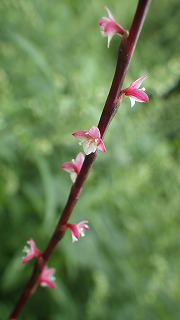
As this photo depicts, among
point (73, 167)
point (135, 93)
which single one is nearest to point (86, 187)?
point (73, 167)

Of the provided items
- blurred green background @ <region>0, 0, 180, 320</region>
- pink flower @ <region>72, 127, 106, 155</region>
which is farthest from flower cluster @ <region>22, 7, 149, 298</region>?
blurred green background @ <region>0, 0, 180, 320</region>

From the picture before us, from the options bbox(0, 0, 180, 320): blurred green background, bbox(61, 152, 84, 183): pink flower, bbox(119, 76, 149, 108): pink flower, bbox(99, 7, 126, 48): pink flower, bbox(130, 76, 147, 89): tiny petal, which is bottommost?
bbox(61, 152, 84, 183): pink flower

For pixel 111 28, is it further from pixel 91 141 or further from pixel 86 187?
pixel 86 187

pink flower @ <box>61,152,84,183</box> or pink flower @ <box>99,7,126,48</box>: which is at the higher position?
pink flower @ <box>99,7,126,48</box>

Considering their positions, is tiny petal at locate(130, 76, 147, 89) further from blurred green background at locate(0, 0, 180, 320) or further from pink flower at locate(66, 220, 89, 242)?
blurred green background at locate(0, 0, 180, 320)

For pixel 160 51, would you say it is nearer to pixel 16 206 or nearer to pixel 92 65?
pixel 92 65

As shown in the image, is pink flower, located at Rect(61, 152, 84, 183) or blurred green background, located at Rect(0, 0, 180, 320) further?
blurred green background, located at Rect(0, 0, 180, 320)

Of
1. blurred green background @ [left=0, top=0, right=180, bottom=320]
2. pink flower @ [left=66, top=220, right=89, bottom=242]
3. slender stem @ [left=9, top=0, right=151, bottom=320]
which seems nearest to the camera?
slender stem @ [left=9, top=0, right=151, bottom=320]
